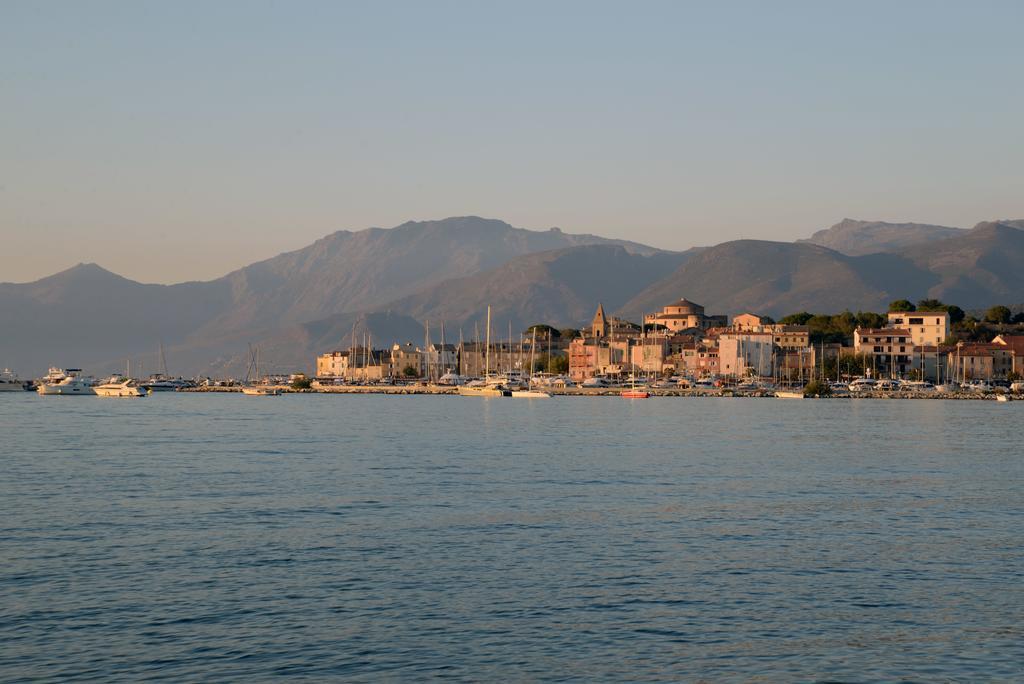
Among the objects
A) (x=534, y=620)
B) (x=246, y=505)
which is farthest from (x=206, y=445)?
(x=534, y=620)

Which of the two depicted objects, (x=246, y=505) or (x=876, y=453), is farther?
(x=876, y=453)

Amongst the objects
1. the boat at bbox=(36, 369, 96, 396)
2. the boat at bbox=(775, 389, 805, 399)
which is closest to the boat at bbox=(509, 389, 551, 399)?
the boat at bbox=(775, 389, 805, 399)

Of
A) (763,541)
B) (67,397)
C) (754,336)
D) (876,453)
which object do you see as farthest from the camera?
(754,336)

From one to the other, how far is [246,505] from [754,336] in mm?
170561

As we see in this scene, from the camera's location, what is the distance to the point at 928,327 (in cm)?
19400

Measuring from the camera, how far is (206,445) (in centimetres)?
5947

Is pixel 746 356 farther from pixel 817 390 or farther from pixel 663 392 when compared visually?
pixel 817 390

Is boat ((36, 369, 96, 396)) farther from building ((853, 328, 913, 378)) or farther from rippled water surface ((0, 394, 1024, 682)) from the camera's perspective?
rippled water surface ((0, 394, 1024, 682))

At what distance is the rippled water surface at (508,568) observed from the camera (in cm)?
1825

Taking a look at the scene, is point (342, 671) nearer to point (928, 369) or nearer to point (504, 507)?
point (504, 507)

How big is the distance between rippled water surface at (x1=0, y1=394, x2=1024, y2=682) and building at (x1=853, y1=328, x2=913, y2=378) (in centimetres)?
13856

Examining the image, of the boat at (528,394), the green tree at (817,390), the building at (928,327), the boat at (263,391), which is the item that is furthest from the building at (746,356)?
the boat at (263,391)

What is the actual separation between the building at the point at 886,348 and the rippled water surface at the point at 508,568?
139 metres

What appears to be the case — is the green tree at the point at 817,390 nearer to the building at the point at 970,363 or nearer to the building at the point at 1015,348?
the building at the point at 970,363
